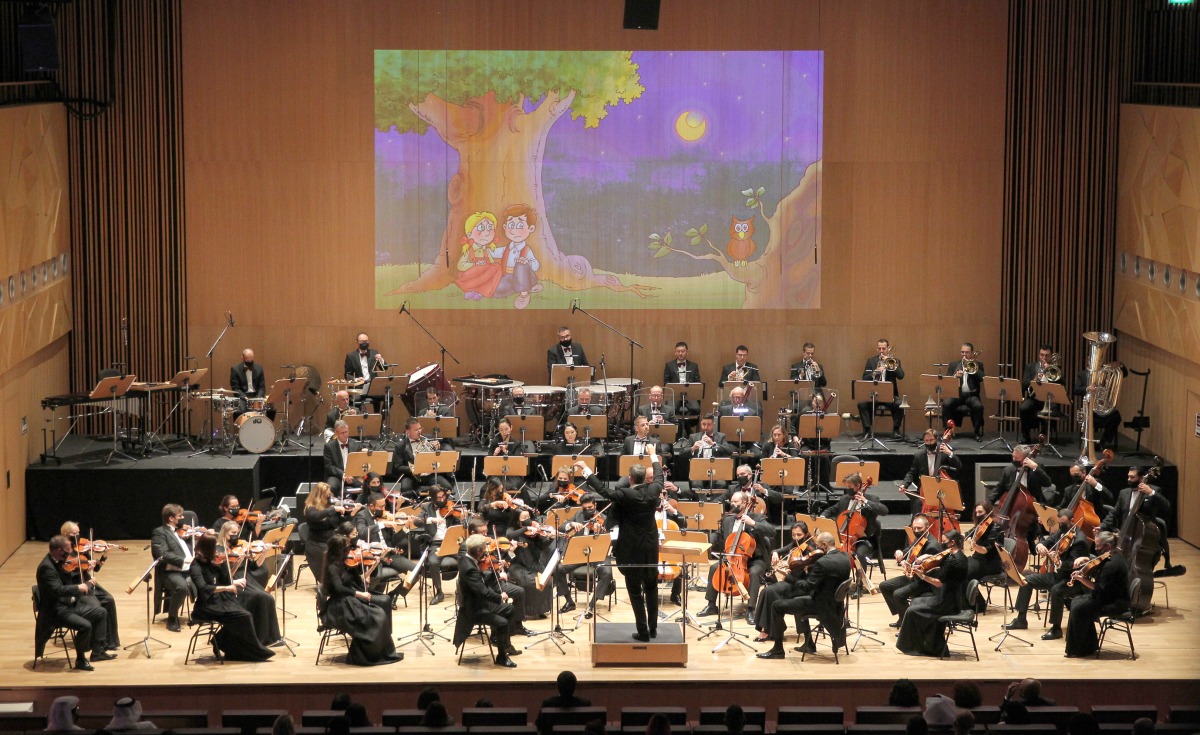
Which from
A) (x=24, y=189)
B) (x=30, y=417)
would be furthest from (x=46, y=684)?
(x=24, y=189)

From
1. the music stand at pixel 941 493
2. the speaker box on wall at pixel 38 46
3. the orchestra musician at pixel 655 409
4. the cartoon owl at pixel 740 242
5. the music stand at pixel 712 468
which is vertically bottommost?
the music stand at pixel 941 493

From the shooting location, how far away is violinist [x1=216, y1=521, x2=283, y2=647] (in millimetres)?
12764

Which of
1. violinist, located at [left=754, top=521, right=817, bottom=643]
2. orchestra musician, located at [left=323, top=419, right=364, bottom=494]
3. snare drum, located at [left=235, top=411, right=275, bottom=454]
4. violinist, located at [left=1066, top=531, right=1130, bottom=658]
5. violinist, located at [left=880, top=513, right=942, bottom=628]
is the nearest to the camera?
violinist, located at [left=1066, top=531, right=1130, bottom=658]

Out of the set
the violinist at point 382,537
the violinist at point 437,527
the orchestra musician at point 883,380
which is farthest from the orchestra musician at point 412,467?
the orchestra musician at point 883,380

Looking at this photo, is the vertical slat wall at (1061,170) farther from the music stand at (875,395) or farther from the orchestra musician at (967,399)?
the music stand at (875,395)

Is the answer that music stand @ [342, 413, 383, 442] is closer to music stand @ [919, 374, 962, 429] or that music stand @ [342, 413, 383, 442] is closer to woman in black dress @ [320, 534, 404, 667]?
woman in black dress @ [320, 534, 404, 667]

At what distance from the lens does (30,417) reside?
16.7 metres

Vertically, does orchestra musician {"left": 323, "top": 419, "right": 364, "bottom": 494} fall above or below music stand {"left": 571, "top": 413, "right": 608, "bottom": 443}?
below

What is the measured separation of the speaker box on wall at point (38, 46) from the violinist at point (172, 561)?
489 cm

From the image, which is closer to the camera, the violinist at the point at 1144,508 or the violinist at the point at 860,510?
the violinist at the point at 1144,508

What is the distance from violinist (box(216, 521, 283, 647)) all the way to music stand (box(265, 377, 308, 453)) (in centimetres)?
426

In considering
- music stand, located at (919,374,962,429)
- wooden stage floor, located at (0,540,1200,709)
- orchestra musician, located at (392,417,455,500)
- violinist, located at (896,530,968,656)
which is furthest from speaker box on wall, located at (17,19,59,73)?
music stand, located at (919,374,962,429)

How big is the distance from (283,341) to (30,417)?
3.52m

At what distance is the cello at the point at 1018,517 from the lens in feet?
46.6
